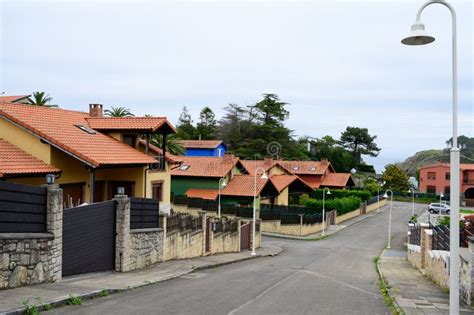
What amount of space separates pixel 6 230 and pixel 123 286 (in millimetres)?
3411

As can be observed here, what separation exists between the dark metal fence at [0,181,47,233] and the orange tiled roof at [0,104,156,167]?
7281 millimetres

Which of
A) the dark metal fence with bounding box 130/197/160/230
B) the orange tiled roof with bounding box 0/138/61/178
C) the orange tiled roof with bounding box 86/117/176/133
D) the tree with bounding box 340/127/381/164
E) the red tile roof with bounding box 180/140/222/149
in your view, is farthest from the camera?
the tree with bounding box 340/127/381/164

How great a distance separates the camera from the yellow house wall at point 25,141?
18781 mm

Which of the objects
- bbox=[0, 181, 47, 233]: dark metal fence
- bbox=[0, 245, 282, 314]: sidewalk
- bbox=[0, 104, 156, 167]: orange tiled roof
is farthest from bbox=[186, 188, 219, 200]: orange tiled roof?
bbox=[0, 181, 47, 233]: dark metal fence

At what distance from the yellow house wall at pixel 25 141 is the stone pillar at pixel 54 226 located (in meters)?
7.60

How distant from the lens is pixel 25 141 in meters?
18.9

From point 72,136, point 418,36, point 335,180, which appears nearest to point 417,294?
point 418,36

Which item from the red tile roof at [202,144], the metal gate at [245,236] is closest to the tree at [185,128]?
the red tile roof at [202,144]

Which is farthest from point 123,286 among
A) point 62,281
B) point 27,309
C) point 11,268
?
point 27,309

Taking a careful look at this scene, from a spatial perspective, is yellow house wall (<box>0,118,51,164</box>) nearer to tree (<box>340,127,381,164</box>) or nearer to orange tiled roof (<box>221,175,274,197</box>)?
orange tiled roof (<box>221,175,274,197</box>)

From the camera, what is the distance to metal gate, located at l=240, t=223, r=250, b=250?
101 feet

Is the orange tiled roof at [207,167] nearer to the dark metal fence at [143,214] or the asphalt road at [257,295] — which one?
the asphalt road at [257,295]

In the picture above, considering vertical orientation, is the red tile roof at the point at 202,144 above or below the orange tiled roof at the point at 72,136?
above

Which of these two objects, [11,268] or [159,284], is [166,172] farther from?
[11,268]
